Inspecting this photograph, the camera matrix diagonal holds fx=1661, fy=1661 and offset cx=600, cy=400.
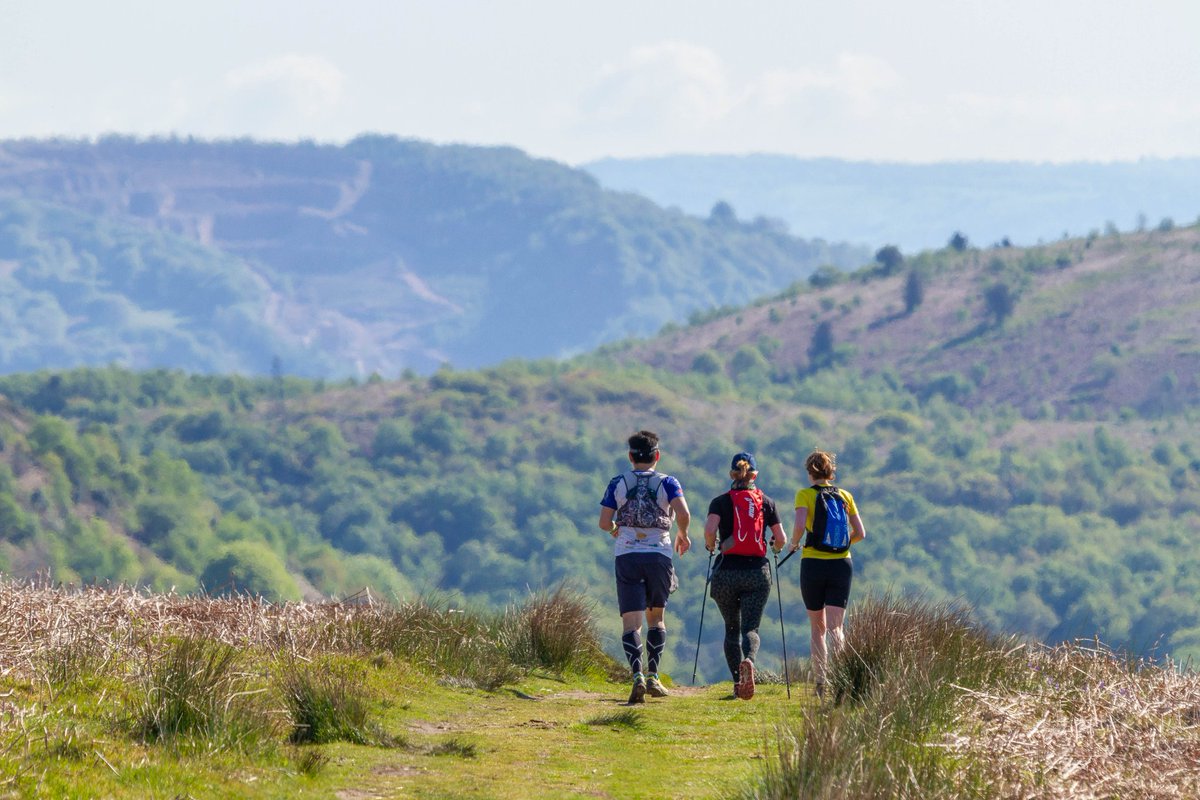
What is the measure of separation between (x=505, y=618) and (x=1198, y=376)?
196185 millimetres

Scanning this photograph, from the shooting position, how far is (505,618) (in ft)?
45.2

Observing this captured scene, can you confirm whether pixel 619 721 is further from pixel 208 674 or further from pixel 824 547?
pixel 208 674

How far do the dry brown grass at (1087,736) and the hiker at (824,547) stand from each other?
1.39 metres

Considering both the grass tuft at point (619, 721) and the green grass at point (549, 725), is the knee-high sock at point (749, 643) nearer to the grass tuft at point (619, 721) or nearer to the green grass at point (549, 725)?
the green grass at point (549, 725)

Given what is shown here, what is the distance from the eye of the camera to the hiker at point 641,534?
11.5 m

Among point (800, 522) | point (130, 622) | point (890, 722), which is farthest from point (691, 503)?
point (890, 722)

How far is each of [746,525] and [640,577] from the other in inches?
32.8

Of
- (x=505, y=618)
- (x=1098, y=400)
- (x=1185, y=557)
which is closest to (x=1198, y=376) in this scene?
(x=1098, y=400)

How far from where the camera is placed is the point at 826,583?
11.1 metres

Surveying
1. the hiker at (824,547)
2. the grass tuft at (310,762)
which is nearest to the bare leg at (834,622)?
the hiker at (824,547)

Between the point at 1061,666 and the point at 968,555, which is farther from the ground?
the point at 1061,666

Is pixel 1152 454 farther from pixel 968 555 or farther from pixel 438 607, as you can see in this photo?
pixel 438 607

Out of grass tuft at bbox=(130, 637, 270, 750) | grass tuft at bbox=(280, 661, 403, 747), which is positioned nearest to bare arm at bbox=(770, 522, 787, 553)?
grass tuft at bbox=(280, 661, 403, 747)

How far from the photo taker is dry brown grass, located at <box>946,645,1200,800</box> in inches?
294
